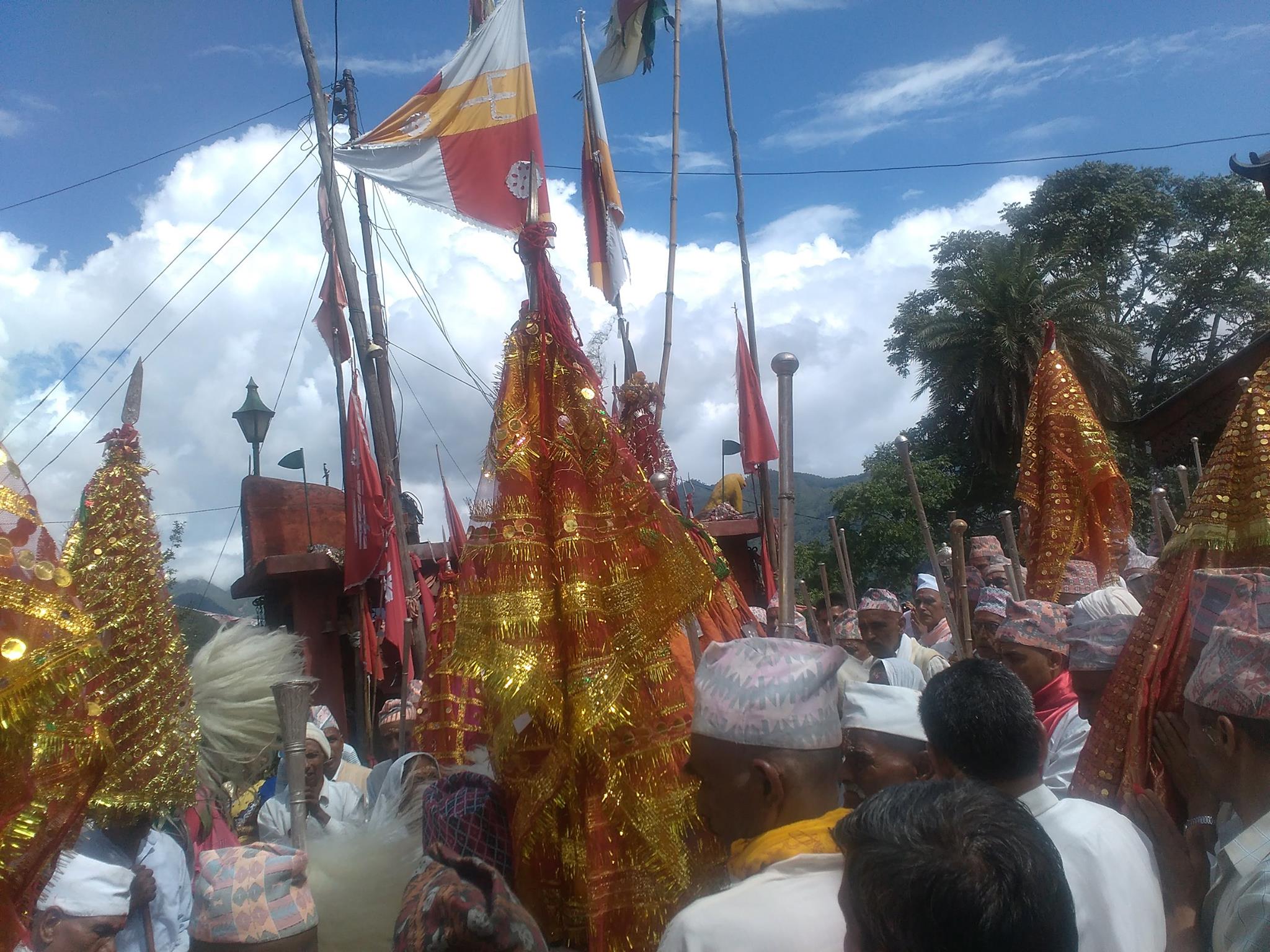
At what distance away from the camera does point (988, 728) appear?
2.27 metres

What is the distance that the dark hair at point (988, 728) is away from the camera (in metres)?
2.27

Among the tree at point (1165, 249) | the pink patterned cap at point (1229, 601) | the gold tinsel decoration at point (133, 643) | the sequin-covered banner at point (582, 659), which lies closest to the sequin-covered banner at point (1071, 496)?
the pink patterned cap at point (1229, 601)

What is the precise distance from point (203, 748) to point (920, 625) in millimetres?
5691

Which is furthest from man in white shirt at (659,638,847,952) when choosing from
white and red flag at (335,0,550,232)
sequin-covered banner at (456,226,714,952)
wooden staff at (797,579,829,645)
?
white and red flag at (335,0,550,232)

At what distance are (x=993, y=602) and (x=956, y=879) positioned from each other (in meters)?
3.99

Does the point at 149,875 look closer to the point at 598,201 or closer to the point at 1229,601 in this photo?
the point at 1229,601

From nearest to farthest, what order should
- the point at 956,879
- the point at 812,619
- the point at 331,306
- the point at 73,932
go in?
the point at 956,879, the point at 73,932, the point at 812,619, the point at 331,306

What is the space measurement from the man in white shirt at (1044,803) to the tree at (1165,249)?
29256mm

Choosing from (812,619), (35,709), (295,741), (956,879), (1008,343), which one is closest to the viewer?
(956,879)

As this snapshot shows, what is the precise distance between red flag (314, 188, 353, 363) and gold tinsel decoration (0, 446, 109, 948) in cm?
982

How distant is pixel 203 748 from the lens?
10.5 ft

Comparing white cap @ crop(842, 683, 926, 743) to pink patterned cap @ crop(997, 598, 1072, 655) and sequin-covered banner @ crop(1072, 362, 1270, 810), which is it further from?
pink patterned cap @ crop(997, 598, 1072, 655)

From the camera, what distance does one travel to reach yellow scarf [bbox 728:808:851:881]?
1.70m

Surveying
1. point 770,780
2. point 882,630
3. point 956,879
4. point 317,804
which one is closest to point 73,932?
point 317,804
